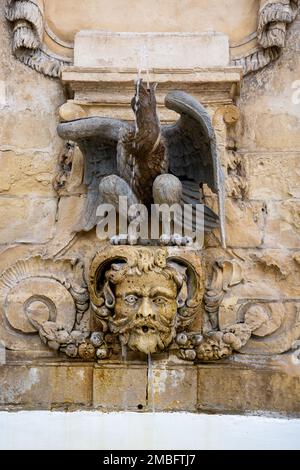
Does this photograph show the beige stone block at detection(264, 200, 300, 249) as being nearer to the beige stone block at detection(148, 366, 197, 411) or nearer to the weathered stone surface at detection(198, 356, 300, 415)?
the weathered stone surface at detection(198, 356, 300, 415)

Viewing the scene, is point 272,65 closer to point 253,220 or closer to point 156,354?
point 253,220

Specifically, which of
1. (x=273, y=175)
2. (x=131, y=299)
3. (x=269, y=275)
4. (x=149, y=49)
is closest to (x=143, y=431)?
(x=131, y=299)

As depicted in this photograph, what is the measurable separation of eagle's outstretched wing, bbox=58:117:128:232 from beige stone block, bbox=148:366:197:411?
743 mm

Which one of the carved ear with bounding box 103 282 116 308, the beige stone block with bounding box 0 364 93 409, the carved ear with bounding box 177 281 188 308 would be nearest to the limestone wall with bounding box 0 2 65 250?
the carved ear with bounding box 103 282 116 308

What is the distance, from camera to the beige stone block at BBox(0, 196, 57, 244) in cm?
439

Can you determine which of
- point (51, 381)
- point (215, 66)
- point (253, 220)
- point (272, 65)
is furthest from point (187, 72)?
point (51, 381)

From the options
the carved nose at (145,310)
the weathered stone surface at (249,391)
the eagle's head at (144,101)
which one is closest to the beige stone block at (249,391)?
the weathered stone surface at (249,391)

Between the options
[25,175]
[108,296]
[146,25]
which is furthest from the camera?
[146,25]

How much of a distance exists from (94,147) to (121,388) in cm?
108

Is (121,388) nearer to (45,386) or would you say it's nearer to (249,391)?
(45,386)

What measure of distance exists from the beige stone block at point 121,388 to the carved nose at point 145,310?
0.29 metres

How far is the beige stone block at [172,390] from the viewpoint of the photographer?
406 cm

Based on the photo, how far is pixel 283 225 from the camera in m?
4.35

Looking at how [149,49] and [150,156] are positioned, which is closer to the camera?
[150,156]
